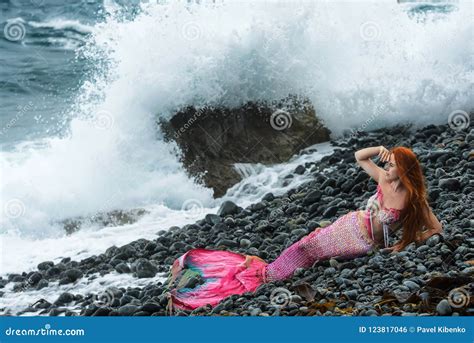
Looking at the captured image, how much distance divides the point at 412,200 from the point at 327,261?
2.21 feet

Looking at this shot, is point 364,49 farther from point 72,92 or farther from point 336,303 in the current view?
point 336,303

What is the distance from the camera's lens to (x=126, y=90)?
11125 mm

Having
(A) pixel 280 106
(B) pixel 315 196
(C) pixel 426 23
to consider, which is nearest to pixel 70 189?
(A) pixel 280 106

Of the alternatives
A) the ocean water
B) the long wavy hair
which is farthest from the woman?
the ocean water

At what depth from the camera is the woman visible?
588 centimetres

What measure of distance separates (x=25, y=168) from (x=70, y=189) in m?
1.29

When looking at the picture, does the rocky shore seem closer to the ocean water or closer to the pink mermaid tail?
the pink mermaid tail

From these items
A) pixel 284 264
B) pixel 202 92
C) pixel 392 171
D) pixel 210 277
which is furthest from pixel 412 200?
pixel 202 92

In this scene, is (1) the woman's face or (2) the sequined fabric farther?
(2) the sequined fabric

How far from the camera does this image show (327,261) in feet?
20.0

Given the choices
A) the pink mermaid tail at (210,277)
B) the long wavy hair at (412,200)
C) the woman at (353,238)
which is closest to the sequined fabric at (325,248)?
the woman at (353,238)

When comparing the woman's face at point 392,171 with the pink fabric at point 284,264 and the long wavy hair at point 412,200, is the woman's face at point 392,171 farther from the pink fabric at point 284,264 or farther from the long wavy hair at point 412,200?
the pink fabric at point 284,264

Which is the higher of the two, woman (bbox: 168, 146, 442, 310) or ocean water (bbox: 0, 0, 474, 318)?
ocean water (bbox: 0, 0, 474, 318)

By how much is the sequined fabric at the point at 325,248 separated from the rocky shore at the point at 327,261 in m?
0.07
